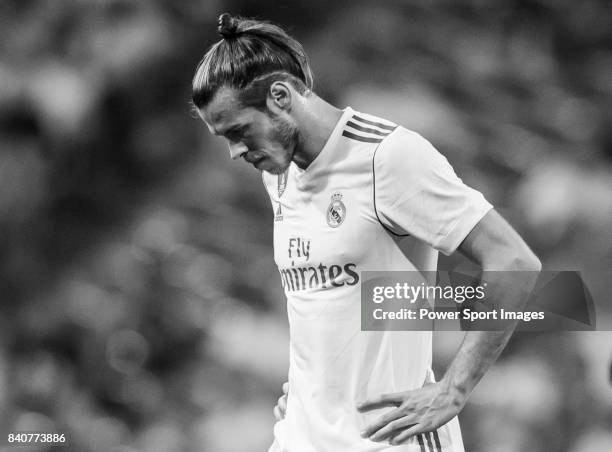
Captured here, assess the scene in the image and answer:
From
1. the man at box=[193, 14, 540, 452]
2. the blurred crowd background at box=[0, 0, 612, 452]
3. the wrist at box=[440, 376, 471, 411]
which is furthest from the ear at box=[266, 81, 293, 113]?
the blurred crowd background at box=[0, 0, 612, 452]

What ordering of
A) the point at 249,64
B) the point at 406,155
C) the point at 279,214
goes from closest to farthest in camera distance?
1. the point at 406,155
2. the point at 249,64
3. the point at 279,214

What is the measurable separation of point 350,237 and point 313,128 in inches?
7.5

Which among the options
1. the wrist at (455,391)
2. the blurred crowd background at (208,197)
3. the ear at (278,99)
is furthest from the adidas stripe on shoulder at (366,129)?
the blurred crowd background at (208,197)

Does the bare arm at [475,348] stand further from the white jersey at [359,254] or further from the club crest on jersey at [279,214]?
the club crest on jersey at [279,214]

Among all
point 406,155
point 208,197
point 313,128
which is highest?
point 208,197

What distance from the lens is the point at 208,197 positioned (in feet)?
11.6

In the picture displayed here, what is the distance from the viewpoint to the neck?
1.47m

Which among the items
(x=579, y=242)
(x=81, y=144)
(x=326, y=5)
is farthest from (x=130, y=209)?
(x=579, y=242)

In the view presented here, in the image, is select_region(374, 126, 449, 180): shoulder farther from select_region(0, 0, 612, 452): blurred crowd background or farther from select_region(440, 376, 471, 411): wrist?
select_region(0, 0, 612, 452): blurred crowd background

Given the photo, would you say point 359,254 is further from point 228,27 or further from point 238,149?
point 228,27

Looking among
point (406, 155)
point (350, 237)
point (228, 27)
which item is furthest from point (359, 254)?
point (228, 27)

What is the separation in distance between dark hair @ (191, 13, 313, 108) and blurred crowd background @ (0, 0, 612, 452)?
5.53 ft

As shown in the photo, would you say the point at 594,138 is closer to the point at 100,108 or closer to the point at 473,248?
the point at 100,108

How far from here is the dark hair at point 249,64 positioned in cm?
146
